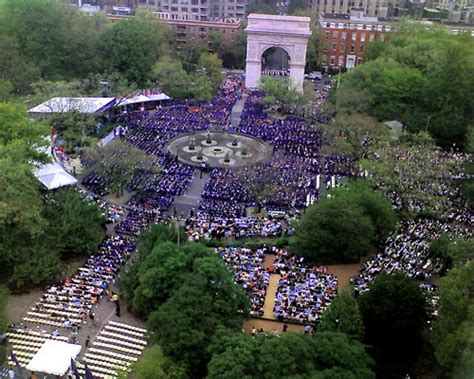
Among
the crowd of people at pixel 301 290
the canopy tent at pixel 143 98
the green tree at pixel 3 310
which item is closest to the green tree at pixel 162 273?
the crowd of people at pixel 301 290

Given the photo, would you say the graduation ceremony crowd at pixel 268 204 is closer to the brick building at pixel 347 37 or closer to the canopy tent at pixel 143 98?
the canopy tent at pixel 143 98

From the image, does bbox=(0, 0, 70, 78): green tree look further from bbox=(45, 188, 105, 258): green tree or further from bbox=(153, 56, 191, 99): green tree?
bbox=(45, 188, 105, 258): green tree

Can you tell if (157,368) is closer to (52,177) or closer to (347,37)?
(52,177)

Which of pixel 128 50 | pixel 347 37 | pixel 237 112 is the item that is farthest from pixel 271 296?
pixel 347 37

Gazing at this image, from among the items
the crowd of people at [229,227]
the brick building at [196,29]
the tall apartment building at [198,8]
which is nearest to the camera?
the crowd of people at [229,227]

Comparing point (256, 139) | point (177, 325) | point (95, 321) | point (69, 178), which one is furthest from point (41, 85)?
point (177, 325)

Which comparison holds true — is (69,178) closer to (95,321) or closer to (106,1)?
(95,321)

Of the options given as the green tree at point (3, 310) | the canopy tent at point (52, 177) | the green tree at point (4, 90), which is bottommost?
the green tree at point (3, 310)
